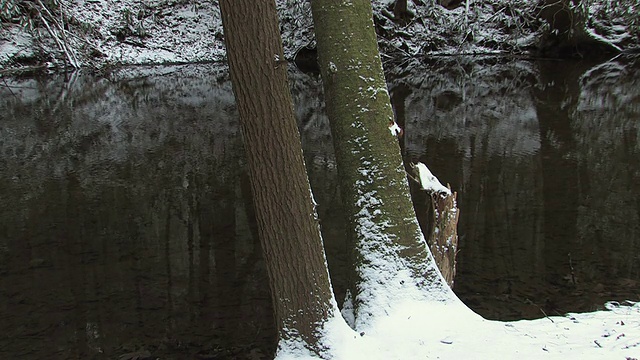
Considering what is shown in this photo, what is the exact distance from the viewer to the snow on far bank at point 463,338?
3350mm

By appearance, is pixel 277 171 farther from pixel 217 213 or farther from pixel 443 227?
pixel 217 213

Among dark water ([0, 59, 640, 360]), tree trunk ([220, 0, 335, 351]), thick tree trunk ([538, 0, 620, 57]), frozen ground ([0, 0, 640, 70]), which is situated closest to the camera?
tree trunk ([220, 0, 335, 351])

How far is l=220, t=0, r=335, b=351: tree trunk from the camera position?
116 inches

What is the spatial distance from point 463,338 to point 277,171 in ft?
5.23

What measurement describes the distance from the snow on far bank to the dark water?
1074 mm

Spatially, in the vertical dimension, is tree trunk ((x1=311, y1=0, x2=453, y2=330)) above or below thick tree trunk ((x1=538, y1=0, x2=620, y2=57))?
below

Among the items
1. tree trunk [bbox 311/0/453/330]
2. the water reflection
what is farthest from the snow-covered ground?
the water reflection

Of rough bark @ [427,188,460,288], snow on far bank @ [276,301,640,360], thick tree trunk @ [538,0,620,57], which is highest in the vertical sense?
thick tree trunk @ [538,0,620,57]

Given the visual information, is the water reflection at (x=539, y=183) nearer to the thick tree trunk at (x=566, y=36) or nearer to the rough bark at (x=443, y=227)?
the rough bark at (x=443, y=227)

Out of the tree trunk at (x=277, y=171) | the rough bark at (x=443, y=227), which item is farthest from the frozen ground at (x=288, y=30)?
the tree trunk at (x=277, y=171)

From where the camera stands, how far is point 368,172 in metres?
3.90

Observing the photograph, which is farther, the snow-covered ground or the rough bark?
the rough bark

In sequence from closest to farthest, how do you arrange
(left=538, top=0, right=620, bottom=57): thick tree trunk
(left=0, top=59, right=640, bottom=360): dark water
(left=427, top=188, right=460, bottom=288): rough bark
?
1. (left=427, top=188, right=460, bottom=288): rough bark
2. (left=0, top=59, right=640, bottom=360): dark water
3. (left=538, top=0, right=620, bottom=57): thick tree trunk

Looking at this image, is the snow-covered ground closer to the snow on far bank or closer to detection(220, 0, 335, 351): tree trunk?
the snow on far bank
